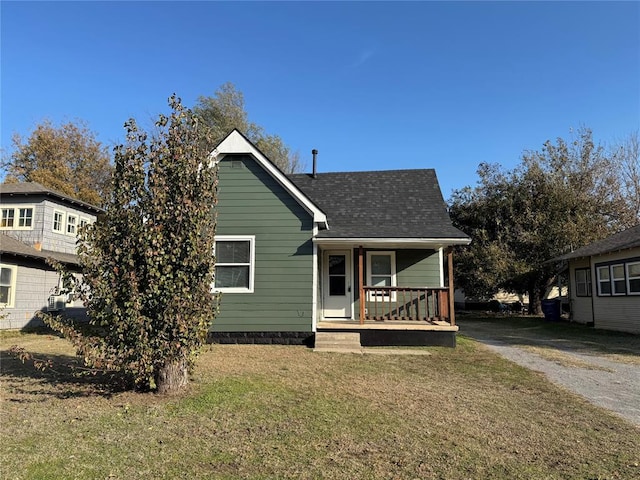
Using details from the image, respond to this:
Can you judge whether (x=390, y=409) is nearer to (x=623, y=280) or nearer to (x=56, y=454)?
(x=56, y=454)

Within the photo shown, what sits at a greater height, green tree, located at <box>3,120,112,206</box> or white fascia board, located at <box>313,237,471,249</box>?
green tree, located at <box>3,120,112,206</box>

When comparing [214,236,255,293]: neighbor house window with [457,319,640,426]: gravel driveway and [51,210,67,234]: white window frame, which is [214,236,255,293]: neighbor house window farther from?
[51,210,67,234]: white window frame

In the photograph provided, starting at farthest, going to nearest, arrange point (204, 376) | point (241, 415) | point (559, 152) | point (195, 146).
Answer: point (559, 152) < point (204, 376) < point (195, 146) < point (241, 415)

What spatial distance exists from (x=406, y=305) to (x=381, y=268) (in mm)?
1250

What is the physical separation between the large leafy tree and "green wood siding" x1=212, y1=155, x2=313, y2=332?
13875 mm

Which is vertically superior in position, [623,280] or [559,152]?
[559,152]

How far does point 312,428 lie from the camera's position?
4512 millimetres

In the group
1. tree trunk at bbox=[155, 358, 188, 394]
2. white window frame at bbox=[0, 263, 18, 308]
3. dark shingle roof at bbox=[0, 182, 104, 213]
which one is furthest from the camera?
dark shingle roof at bbox=[0, 182, 104, 213]

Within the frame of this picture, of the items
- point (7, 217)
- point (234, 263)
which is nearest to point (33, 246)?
point (7, 217)

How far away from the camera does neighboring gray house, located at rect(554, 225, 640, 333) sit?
14258 millimetres

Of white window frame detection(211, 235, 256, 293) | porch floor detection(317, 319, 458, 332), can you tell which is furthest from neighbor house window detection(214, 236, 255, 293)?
porch floor detection(317, 319, 458, 332)

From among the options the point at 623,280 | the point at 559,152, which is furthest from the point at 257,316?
the point at 559,152

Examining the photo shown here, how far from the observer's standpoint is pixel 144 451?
3.85 metres

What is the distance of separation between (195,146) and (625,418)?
21.4 ft
